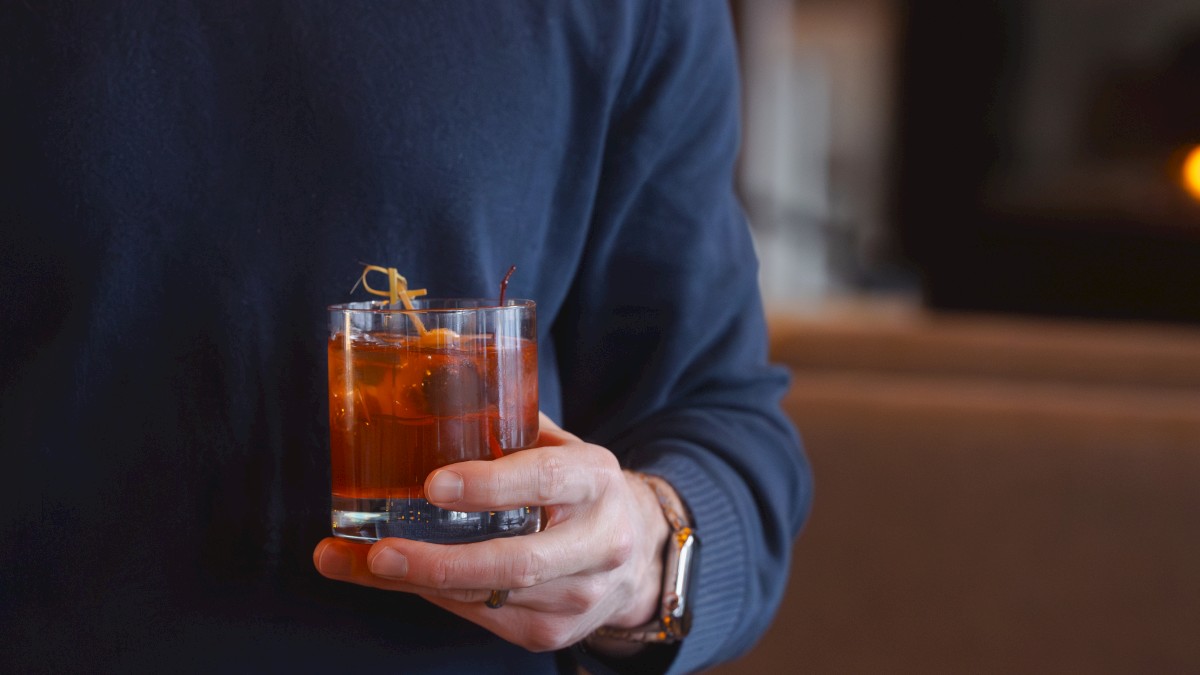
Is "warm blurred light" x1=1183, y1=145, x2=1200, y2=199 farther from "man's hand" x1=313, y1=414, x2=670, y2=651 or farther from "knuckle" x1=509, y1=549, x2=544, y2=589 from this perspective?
"knuckle" x1=509, y1=549, x2=544, y2=589

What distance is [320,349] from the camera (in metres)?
0.79

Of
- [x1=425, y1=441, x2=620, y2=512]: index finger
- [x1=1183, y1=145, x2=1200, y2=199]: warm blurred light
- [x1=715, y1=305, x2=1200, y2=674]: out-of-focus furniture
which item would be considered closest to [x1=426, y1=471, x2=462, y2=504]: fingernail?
[x1=425, y1=441, x2=620, y2=512]: index finger

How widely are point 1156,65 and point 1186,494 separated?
446 cm

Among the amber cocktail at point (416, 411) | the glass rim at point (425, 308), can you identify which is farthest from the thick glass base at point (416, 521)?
the glass rim at point (425, 308)

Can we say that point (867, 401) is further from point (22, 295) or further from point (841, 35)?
point (841, 35)

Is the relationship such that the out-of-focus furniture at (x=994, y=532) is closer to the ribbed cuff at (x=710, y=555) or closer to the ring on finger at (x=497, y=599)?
the ribbed cuff at (x=710, y=555)

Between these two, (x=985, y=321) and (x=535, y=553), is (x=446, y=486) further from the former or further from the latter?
(x=985, y=321)

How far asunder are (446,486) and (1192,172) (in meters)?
5.79

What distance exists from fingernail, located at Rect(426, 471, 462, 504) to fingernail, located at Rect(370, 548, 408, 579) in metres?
0.04

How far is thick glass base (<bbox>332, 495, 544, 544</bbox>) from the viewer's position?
682mm

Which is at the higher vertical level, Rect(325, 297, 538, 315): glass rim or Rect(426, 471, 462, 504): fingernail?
Rect(325, 297, 538, 315): glass rim

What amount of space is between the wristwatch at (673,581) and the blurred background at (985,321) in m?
1.35

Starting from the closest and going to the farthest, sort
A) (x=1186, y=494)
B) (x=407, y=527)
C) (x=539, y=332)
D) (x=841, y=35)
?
(x=407, y=527)
(x=539, y=332)
(x=1186, y=494)
(x=841, y=35)

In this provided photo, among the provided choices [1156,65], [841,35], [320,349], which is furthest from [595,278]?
[841,35]
